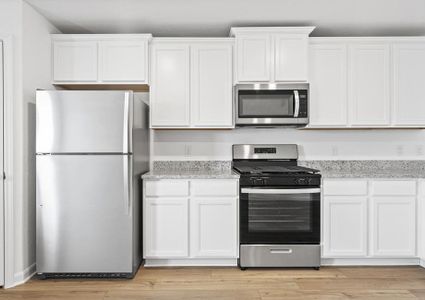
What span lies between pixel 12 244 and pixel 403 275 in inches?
136

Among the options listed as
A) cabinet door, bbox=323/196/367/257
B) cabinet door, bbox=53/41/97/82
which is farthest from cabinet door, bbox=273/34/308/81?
cabinet door, bbox=53/41/97/82

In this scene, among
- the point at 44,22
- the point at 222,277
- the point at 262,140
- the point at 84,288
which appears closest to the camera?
the point at 84,288

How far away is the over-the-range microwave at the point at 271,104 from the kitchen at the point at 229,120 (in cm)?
1

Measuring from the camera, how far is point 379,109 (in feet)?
11.3

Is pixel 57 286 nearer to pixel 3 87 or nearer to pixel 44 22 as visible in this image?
pixel 3 87

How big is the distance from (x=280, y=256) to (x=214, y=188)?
0.90 m

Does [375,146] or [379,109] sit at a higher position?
[379,109]

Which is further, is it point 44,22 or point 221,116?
point 221,116

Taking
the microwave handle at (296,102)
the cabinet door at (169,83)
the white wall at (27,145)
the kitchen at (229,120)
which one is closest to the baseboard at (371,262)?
the kitchen at (229,120)

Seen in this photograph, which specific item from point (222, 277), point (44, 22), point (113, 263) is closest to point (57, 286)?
point (113, 263)

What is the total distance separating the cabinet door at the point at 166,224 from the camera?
10.3 ft

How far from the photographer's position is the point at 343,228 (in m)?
3.19

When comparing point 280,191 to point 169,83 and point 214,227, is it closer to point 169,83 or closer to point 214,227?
point 214,227

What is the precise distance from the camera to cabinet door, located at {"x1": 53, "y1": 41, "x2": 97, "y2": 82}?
11.1 feet
